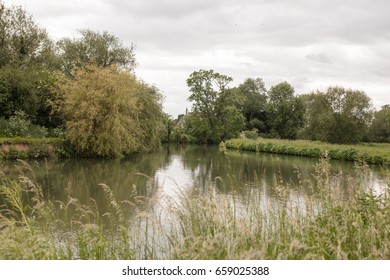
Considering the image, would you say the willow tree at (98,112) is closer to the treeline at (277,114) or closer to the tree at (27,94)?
the tree at (27,94)

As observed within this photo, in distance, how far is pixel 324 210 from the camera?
671 cm

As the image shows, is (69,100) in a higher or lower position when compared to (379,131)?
higher

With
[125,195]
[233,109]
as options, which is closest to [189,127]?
[233,109]

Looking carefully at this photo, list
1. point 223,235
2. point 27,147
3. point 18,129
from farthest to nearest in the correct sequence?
point 18,129
point 27,147
point 223,235

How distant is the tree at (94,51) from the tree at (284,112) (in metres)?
31.6

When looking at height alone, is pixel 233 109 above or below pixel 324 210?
above

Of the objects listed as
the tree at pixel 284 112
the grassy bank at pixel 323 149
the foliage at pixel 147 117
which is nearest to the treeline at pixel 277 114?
the tree at pixel 284 112

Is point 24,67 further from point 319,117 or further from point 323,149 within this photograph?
point 319,117

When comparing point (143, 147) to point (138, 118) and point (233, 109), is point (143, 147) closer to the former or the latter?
point (138, 118)

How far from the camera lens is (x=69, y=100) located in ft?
92.5

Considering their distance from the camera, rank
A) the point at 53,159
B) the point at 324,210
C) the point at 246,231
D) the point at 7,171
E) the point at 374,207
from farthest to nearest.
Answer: the point at 53,159
the point at 7,171
the point at 324,210
the point at 374,207
the point at 246,231

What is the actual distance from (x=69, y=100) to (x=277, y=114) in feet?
154

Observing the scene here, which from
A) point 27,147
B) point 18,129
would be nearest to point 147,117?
point 18,129
